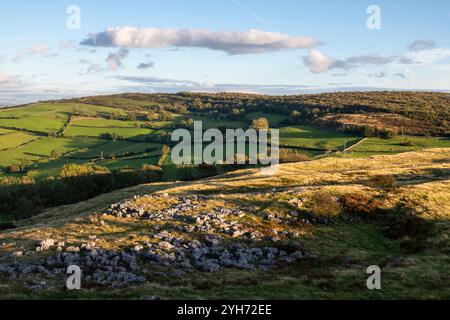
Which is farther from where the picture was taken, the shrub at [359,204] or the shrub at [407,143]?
the shrub at [407,143]

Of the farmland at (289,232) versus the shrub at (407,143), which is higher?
the farmland at (289,232)

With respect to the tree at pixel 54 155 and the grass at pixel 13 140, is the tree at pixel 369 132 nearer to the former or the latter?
the tree at pixel 54 155

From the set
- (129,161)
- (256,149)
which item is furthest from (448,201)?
(129,161)

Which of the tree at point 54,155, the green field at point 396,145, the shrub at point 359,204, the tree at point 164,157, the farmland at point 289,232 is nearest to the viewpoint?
the farmland at point 289,232

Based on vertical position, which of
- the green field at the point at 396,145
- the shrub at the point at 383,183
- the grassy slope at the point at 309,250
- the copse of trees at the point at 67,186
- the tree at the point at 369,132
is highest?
the tree at the point at 369,132

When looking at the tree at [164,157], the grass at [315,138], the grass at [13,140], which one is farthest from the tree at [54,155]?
the grass at [315,138]

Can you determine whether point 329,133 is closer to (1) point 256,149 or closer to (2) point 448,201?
(1) point 256,149
